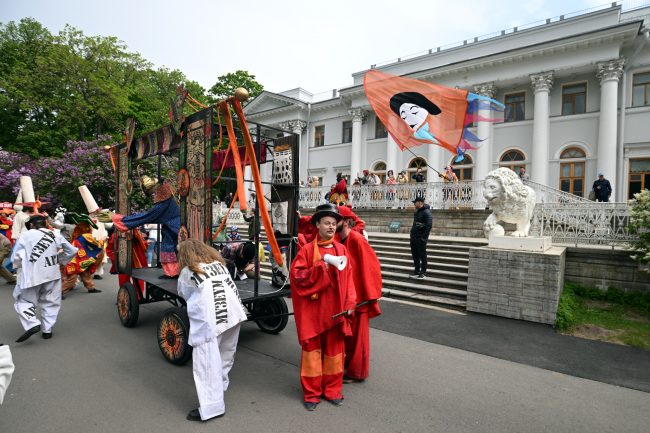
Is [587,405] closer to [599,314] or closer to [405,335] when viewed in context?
[405,335]

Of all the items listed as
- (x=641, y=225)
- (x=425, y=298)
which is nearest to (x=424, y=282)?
(x=425, y=298)

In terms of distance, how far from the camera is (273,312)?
18.2ft

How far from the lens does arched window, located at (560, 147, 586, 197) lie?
1738cm

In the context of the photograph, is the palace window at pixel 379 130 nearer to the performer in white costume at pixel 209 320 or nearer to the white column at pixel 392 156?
the white column at pixel 392 156

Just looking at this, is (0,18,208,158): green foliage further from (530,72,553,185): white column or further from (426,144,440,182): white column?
(530,72,553,185): white column

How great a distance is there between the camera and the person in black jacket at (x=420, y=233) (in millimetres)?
8297

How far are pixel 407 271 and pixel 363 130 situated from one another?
57.1ft

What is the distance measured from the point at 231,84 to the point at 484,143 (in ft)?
72.7

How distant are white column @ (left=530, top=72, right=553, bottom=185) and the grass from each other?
39.3 feet

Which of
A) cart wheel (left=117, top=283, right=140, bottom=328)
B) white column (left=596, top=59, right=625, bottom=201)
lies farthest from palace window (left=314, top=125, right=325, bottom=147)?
cart wheel (left=117, top=283, right=140, bottom=328)

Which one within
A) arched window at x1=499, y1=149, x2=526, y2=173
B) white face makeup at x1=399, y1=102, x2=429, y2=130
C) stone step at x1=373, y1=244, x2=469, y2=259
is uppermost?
arched window at x1=499, y1=149, x2=526, y2=173

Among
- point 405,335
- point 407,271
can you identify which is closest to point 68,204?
point 407,271

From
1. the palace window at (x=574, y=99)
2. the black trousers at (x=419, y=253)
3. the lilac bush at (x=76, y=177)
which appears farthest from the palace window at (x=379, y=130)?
the black trousers at (x=419, y=253)

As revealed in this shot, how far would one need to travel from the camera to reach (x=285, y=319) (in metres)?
5.48
